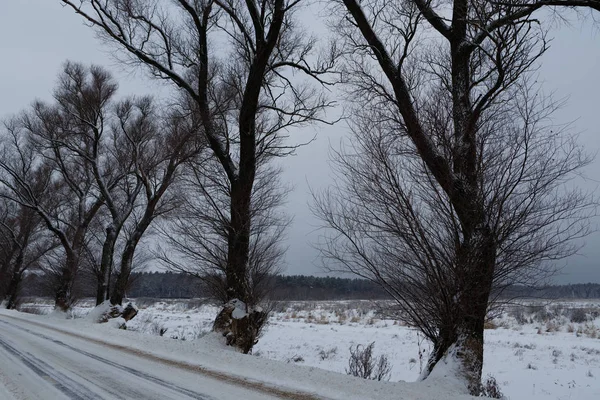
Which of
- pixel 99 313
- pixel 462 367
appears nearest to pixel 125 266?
pixel 99 313

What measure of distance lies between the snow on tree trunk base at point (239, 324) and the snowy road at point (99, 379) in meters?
2.07

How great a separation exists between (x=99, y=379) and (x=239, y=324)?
4036 millimetres

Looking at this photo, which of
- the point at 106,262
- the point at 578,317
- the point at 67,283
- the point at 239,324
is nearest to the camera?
the point at 239,324

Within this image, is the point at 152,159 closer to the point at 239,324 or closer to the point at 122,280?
the point at 122,280

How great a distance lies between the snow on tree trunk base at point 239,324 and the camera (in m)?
9.37

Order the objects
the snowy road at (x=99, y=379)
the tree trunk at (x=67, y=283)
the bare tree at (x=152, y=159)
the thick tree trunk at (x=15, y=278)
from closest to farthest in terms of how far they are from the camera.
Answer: the snowy road at (x=99, y=379) → the bare tree at (x=152, y=159) → the tree trunk at (x=67, y=283) → the thick tree trunk at (x=15, y=278)

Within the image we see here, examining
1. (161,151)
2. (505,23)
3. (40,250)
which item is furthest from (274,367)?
(40,250)

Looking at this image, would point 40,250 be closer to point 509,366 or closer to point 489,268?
point 509,366

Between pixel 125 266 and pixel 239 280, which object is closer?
pixel 239 280

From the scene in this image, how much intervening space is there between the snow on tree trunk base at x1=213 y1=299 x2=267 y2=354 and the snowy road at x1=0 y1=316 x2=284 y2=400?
2.07 m

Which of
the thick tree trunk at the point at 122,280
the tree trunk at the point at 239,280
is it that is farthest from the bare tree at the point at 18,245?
the tree trunk at the point at 239,280

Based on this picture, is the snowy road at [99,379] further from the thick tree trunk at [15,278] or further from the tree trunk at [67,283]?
the thick tree trunk at [15,278]

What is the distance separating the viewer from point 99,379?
18.8 ft

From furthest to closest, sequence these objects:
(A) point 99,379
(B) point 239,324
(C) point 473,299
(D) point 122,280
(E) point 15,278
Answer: (E) point 15,278
(D) point 122,280
(B) point 239,324
(C) point 473,299
(A) point 99,379
